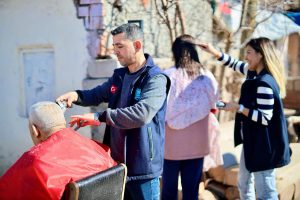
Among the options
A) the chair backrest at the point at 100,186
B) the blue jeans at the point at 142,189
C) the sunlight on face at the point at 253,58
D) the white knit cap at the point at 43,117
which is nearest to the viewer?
the chair backrest at the point at 100,186

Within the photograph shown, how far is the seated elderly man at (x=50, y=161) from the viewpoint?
1.71m

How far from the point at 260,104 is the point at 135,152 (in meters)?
1.10

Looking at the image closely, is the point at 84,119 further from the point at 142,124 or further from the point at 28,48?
the point at 28,48

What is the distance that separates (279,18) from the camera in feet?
23.0

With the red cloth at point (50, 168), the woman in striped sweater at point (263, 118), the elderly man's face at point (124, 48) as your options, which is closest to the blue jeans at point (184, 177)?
the woman in striped sweater at point (263, 118)

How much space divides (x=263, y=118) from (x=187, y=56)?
0.71 meters

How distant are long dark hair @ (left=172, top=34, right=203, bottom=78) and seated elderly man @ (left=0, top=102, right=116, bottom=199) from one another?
118cm

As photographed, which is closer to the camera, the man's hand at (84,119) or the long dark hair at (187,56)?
the man's hand at (84,119)

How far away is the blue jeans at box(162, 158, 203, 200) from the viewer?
10.4 feet

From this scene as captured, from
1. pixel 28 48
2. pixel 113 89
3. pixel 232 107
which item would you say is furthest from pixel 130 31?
pixel 28 48

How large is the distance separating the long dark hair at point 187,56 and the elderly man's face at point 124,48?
867mm

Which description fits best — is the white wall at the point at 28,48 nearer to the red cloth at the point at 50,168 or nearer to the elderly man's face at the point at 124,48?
the elderly man's face at the point at 124,48

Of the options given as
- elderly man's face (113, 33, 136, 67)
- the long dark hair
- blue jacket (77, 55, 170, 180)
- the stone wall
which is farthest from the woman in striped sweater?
the stone wall

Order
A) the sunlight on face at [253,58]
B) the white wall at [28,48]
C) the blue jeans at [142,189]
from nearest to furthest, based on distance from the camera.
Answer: the blue jeans at [142,189], the sunlight on face at [253,58], the white wall at [28,48]
